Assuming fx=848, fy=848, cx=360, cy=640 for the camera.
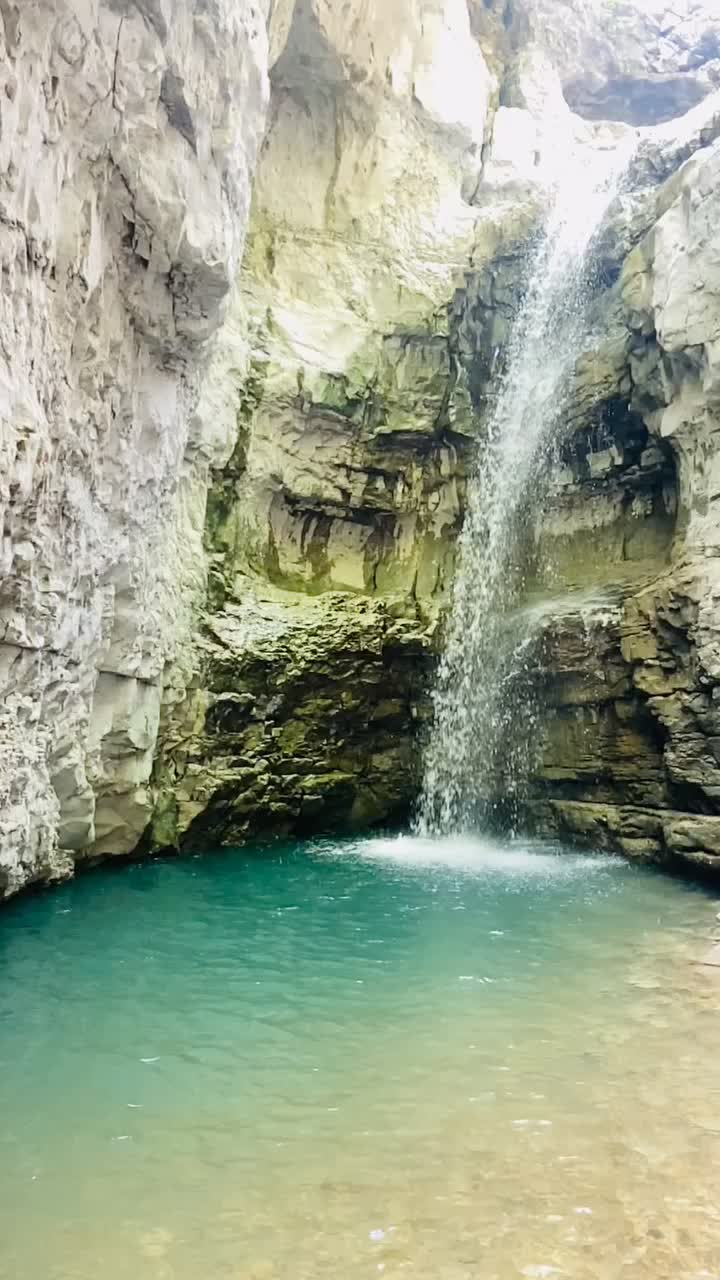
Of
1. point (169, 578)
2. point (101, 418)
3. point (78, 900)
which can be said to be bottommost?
point (78, 900)

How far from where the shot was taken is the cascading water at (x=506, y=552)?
1304 cm

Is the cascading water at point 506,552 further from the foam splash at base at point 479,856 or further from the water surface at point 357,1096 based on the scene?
the water surface at point 357,1096

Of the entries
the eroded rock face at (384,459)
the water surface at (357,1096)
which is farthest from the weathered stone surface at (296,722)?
the water surface at (357,1096)

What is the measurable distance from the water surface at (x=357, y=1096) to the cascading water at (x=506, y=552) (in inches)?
218

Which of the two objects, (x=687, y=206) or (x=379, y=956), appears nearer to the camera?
(x=379, y=956)

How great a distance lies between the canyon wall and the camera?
699cm

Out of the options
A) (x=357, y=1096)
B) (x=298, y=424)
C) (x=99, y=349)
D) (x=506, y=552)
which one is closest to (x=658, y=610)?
(x=506, y=552)

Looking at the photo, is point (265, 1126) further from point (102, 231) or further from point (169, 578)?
point (169, 578)

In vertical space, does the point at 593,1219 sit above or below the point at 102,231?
below

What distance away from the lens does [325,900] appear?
8.30 m

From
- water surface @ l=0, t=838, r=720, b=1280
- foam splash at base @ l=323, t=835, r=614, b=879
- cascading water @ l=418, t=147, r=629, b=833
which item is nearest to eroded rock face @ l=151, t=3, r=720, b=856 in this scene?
cascading water @ l=418, t=147, r=629, b=833

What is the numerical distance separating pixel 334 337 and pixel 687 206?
17.5 feet

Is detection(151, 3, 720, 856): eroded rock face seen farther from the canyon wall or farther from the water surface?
the water surface

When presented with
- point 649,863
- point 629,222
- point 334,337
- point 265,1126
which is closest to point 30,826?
point 265,1126
